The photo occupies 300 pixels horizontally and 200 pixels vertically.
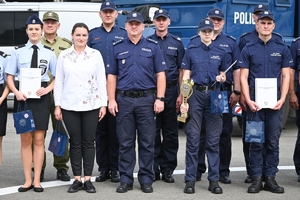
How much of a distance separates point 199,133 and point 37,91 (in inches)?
72.3

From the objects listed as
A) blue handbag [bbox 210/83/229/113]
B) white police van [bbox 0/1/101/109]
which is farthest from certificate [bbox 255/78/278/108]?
white police van [bbox 0/1/101/109]

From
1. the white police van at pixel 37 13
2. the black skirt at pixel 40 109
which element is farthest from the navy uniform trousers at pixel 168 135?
the white police van at pixel 37 13

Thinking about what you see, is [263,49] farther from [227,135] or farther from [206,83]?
[227,135]

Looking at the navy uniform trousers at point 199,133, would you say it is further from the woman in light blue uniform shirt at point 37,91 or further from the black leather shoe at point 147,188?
the woman in light blue uniform shirt at point 37,91

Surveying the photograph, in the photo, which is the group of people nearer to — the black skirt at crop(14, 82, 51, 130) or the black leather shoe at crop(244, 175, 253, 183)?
the black skirt at crop(14, 82, 51, 130)

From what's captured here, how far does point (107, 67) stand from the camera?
8.41 meters

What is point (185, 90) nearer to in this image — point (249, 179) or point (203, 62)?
point (203, 62)

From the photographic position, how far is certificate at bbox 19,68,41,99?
8.13 metres

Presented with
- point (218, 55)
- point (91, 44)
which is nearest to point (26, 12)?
point (91, 44)

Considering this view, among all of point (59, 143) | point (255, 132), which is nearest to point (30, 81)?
point (59, 143)

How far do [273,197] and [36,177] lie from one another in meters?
2.57

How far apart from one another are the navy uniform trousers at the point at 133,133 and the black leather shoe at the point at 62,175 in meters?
0.78

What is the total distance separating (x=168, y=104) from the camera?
8953 mm

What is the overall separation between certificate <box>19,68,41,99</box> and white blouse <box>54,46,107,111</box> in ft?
0.67
